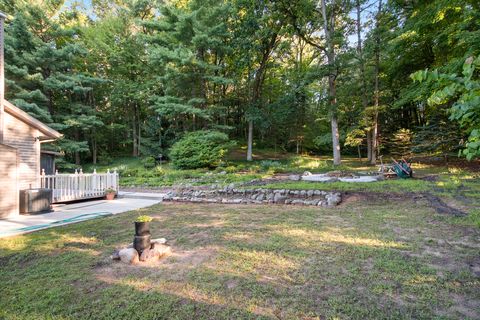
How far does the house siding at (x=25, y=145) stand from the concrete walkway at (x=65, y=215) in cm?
100

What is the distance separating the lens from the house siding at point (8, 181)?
5.27m

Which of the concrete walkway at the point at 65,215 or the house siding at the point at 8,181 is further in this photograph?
the house siding at the point at 8,181

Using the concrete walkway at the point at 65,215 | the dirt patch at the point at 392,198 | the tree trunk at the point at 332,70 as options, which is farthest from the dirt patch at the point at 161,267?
the tree trunk at the point at 332,70

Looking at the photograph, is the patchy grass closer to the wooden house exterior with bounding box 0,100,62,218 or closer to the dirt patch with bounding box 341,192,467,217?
the dirt patch with bounding box 341,192,467,217

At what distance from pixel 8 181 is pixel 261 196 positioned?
6.29m

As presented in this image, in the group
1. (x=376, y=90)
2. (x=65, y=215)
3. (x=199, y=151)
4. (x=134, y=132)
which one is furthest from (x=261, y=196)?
(x=134, y=132)

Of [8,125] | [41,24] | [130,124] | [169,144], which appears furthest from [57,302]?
[130,124]

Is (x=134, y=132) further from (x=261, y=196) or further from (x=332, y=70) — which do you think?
(x=261, y=196)

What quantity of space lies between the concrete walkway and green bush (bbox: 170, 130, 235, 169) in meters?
5.41

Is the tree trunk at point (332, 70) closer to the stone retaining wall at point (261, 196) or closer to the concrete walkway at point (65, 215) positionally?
the stone retaining wall at point (261, 196)

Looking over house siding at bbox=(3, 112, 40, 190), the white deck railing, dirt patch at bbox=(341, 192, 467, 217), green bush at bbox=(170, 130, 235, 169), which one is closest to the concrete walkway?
the white deck railing

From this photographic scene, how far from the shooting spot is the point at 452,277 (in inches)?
92.6

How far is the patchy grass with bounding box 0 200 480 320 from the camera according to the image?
196 centimetres

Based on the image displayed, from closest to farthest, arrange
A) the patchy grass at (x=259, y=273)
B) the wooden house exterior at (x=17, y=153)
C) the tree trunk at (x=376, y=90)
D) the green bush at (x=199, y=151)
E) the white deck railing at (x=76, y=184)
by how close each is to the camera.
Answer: the patchy grass at (x=259, y=273)
the wooden house exterior at (x=17, y=153)
the white deck railing at (x=76, y=184)
the tree trunk at (x=376, y=90)
the green bush at (x=199, y=151)
